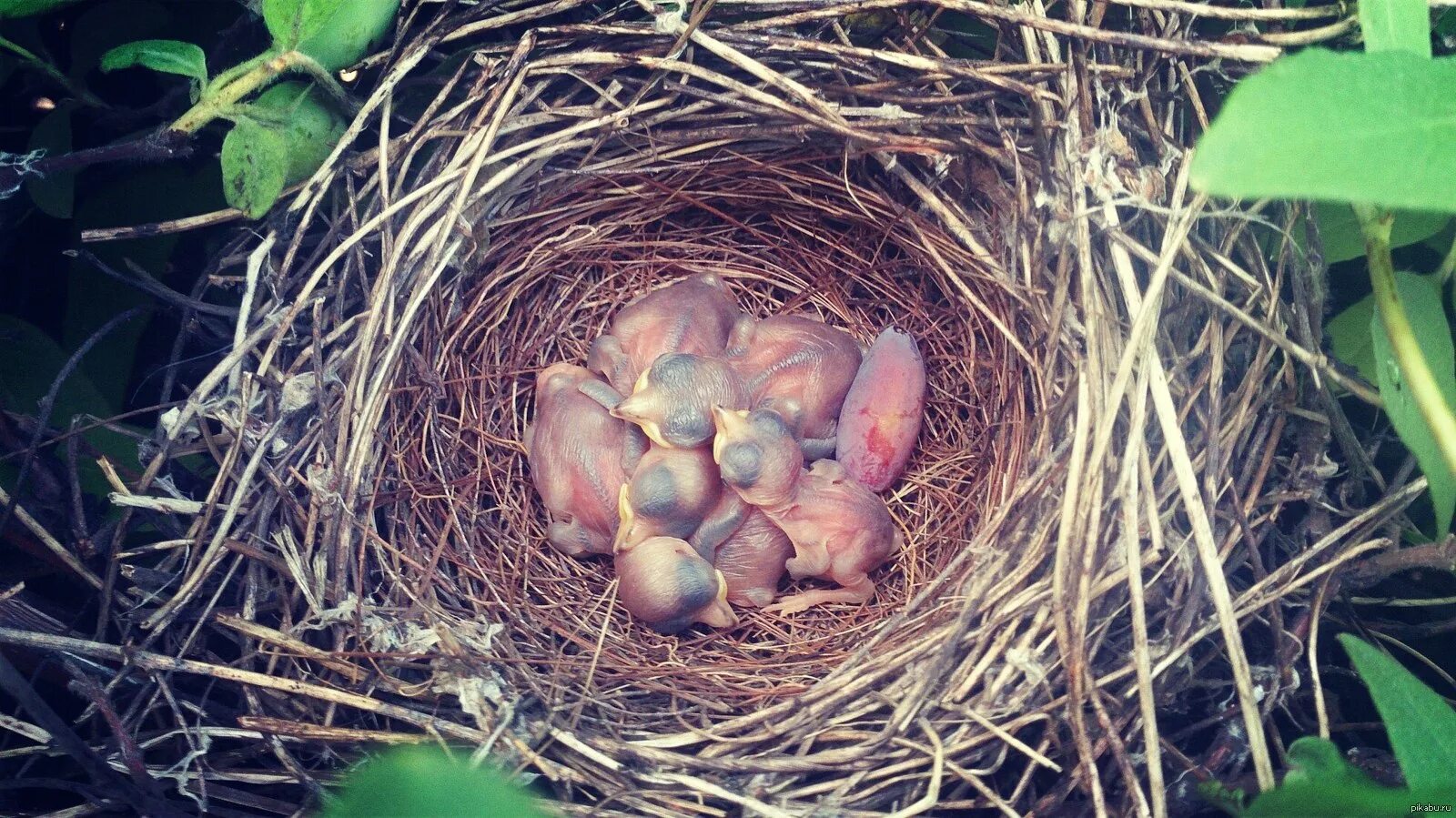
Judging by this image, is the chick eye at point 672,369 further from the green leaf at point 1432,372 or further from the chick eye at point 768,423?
the green leaf at point 1432,372

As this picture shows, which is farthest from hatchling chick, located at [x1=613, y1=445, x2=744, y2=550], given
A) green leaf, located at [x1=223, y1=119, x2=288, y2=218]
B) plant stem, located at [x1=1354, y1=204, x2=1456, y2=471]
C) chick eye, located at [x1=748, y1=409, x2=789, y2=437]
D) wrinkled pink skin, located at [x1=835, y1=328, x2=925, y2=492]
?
plant stem, located at [x1=1354, y1=204, x2=1456, y2=471]

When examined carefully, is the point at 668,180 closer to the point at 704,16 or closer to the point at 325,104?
the point at 704,16

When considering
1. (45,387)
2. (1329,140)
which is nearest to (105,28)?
(45,387)

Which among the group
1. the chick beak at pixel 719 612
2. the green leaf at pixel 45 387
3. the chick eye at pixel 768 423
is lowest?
the chick beak at pixel 719 612

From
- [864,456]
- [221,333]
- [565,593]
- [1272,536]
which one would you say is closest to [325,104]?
[221,333]

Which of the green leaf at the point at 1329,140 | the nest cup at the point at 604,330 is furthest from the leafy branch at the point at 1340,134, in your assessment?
the nest cup at the point at 604,330

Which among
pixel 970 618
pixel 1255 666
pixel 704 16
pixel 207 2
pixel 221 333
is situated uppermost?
pixel 207 2

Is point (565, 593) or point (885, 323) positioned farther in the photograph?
point (885, 323)

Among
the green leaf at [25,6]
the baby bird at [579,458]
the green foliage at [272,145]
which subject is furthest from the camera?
the baby bird at [579,458]
